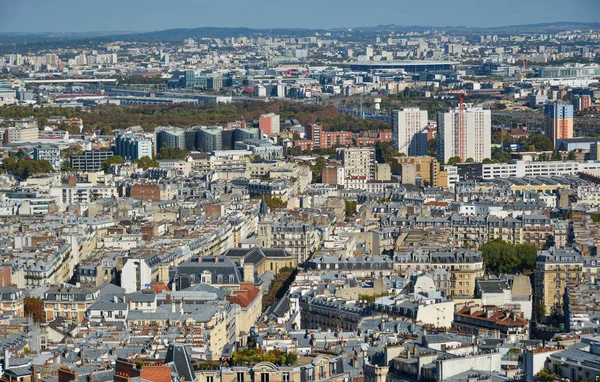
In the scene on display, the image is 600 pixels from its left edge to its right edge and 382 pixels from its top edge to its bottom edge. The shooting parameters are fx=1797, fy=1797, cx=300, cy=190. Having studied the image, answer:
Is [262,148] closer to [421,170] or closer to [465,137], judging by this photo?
[465,137]

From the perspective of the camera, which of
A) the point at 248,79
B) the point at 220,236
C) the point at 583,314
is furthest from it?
the point at 248,79

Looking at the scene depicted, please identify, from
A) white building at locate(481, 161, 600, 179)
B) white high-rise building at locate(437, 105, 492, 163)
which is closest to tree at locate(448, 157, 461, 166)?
white high-rise building at locate(437, 105, 492, 163)

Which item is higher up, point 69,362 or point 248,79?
point 248,79

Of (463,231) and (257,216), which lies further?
(257,216)

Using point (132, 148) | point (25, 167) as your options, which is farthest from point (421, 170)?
point (25, 167)

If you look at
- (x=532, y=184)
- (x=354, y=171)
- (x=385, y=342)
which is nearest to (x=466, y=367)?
(x=385, y=342)

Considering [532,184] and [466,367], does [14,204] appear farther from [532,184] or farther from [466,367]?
[466,367]

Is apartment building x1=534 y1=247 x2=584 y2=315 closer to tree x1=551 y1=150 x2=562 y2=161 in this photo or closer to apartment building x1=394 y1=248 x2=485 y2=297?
apartment building x1=394 y1=248 x2=485 y2=297

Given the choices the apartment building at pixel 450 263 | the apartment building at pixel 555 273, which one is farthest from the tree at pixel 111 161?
the apartment building at pixel 555 273
